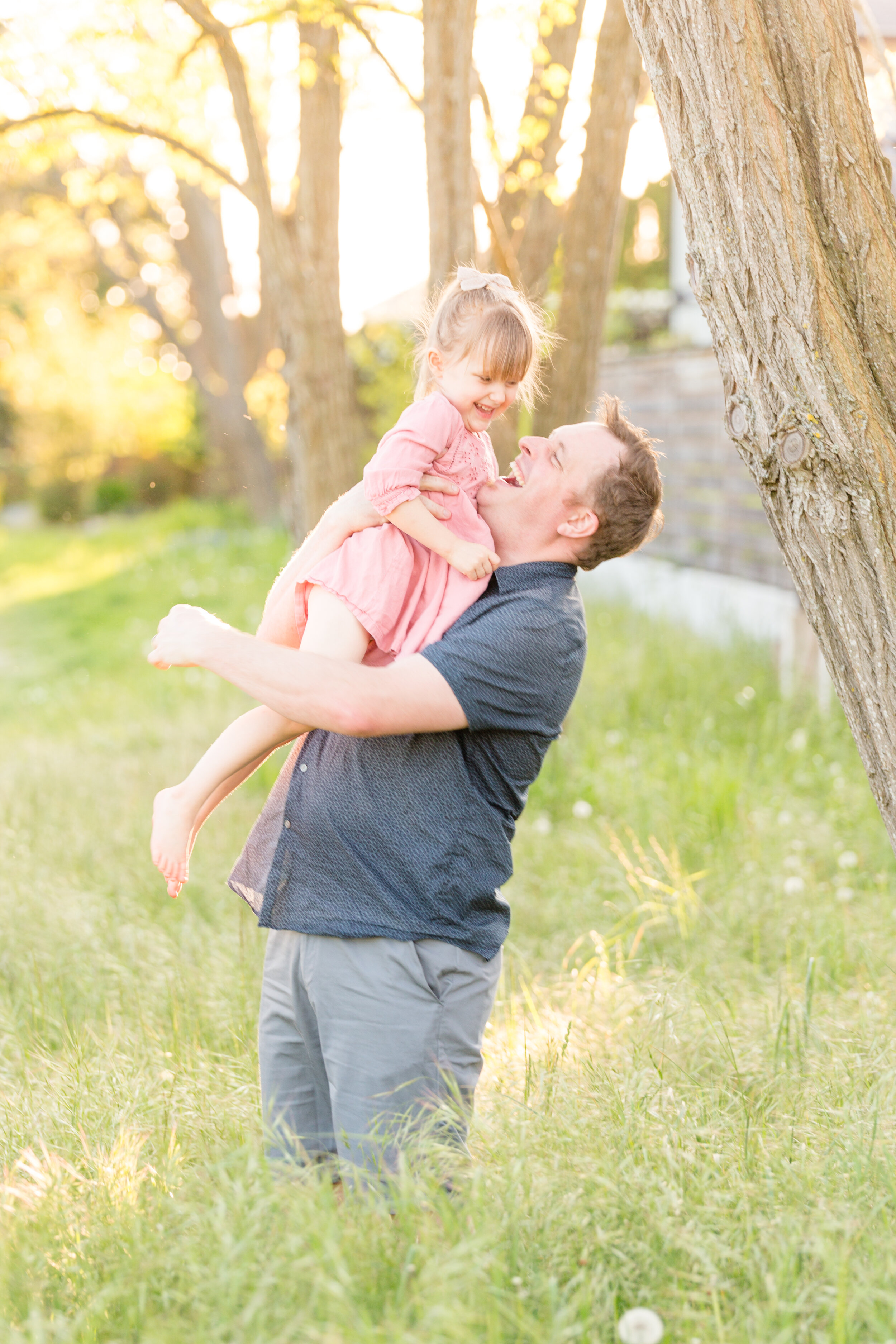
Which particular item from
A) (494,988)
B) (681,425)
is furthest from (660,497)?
(681,425)

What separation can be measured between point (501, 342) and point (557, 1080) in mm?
1573

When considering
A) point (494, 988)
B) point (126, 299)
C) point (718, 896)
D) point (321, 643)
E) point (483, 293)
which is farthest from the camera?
point (126, 299)

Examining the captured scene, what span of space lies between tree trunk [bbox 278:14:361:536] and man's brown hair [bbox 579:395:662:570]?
3313 millimetres

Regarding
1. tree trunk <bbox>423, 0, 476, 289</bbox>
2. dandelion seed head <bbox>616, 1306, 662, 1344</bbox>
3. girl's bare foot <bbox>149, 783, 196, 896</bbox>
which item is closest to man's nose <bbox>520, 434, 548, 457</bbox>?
girl's bare foot <bbox>149, 783, 196, 896</bbox>

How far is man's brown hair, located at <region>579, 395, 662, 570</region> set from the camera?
2227 millimetres

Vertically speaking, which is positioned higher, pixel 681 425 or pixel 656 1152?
pixel 681 425

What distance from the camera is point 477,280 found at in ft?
8.18

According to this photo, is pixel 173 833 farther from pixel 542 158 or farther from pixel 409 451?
pixel 542 158

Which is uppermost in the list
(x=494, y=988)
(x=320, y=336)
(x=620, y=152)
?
(x=620, y=152)

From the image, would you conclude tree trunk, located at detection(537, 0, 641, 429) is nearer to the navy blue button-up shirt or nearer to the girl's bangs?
the girl's bangs

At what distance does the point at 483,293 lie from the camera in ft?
8.13

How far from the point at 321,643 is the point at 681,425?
7.52 m

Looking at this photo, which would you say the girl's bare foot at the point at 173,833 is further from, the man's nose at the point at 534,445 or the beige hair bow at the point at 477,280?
the beige hair bow at the point at 477,280

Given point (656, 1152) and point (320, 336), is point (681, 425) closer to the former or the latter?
point (320, 336)
